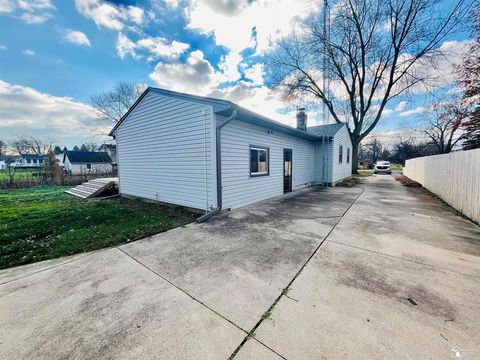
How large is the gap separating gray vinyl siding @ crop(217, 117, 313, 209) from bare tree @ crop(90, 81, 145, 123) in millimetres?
21803

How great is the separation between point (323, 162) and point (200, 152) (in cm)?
959

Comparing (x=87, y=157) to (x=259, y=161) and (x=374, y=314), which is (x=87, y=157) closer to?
(x=259, y=161)

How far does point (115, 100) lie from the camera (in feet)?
76.3

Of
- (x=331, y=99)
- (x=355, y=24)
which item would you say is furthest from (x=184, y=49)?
(x=331, y=99)

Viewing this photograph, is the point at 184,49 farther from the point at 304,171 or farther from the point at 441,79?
the point at 441,79

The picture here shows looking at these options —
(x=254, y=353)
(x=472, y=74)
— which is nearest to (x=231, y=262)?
(x=254, y=353)

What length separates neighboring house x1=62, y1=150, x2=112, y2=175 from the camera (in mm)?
35250

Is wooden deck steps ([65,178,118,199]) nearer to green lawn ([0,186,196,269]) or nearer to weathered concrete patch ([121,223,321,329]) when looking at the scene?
green lawn ([0,186,196,269])

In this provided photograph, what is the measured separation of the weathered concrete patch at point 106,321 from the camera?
5.16ft

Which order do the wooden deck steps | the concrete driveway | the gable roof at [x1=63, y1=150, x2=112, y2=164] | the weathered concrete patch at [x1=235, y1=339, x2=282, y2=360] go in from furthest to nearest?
the gable roof at [x1=63, y1=150, x2=112, y2=164], the wooden deck steps, the concrete driveway, the weathered concrete patch at [x1=235, y1=339, x2=282, y2=360]

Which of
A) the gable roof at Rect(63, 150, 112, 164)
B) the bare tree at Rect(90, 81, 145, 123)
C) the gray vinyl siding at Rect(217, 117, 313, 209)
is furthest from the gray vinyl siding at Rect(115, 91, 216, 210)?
the gable roof at Rect(63, 150, 112, 164)

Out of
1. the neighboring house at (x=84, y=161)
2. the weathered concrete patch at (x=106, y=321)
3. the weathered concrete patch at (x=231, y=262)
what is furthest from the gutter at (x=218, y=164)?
the neighboring house at (x=84, y=161)

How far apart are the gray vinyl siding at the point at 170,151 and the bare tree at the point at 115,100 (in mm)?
18122

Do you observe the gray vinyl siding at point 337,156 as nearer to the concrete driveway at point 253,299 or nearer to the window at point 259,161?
the window at point 259,161
